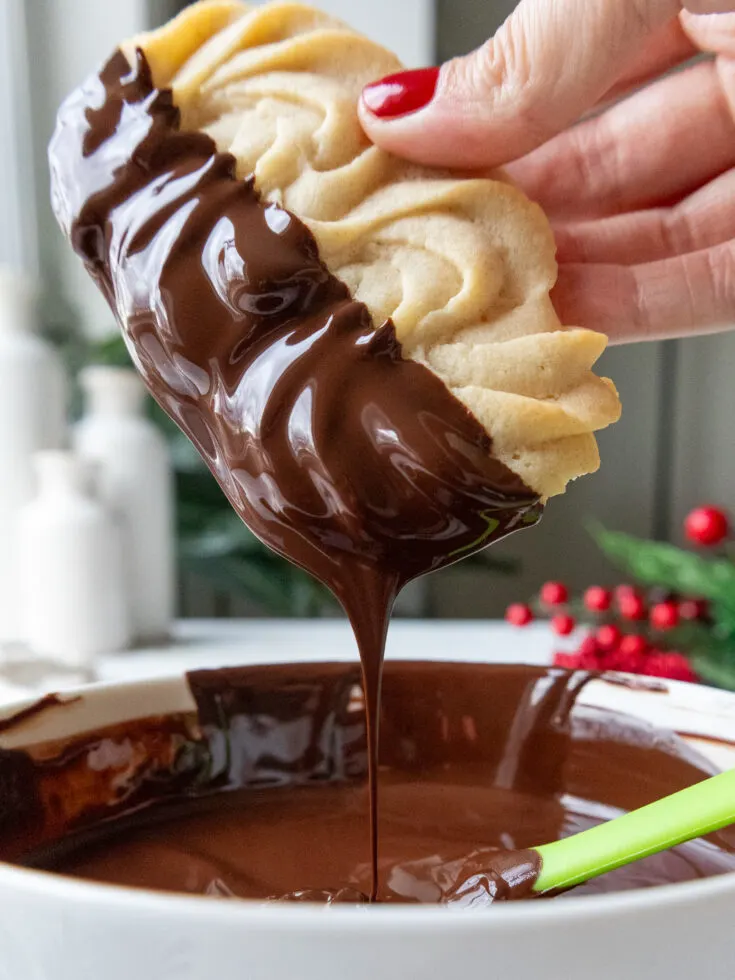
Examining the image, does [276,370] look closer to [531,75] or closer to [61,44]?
[531,75]

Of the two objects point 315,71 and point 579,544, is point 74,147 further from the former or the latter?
point 579,544

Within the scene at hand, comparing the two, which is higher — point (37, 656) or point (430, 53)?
point (430, 53)

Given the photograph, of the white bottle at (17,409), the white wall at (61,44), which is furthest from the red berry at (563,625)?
the white wall at (61,44)

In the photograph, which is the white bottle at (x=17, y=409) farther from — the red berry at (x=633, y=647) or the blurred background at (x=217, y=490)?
the red berry at (x=633, y=647)

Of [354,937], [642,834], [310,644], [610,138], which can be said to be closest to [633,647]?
[310,644]

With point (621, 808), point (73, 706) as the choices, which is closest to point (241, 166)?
point (73, 706)

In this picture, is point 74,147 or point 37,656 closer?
point 74,147
